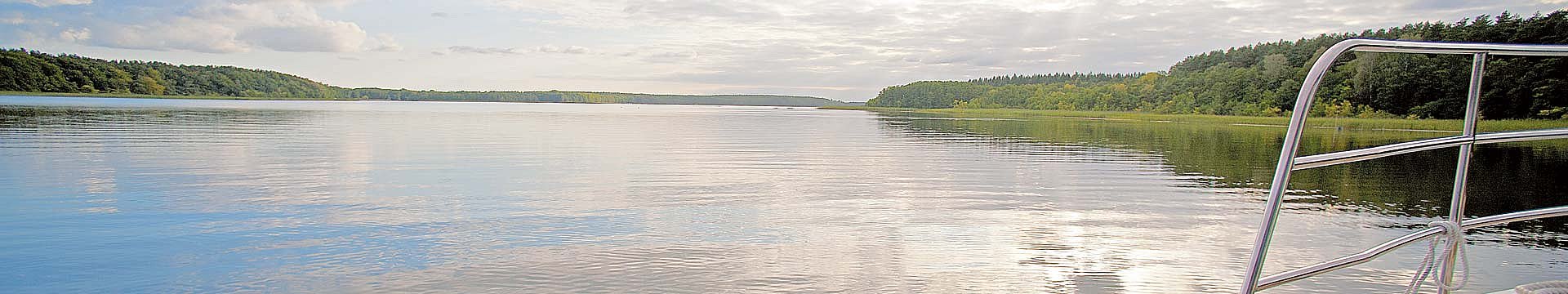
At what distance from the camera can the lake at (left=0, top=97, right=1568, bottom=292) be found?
6.79 m

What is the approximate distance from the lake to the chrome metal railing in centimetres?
370

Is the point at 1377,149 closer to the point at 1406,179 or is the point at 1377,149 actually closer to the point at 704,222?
the point at 704,222

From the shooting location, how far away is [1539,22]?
1978 inches

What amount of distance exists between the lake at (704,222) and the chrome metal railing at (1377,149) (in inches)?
146

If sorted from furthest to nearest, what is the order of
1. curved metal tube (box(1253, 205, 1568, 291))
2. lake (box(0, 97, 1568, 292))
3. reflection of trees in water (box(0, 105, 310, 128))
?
reflection of trees in water (box(0, 105, 310, 128)) → lake (box(0, 97, 1568, 292)) → curved metal tube (box(1253, 205, 1568, 291))

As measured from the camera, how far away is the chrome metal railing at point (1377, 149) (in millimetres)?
2080

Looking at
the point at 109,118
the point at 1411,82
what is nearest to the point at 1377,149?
the point at 109,118

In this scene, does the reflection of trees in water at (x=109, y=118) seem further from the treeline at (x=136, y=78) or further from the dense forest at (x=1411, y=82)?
the treeline at (x=136, y=78)

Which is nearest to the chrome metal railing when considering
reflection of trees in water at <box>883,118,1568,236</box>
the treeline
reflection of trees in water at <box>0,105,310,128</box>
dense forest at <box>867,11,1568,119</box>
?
reflection of trees in water at <box>883,118,1568,236</box>

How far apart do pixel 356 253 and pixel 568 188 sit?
5317mm

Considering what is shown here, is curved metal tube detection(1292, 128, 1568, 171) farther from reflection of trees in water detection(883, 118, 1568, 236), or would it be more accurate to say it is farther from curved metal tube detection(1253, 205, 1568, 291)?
reflection of trees in water detection(883, 118, 1568, 236)

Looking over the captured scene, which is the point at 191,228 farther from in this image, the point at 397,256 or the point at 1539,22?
the point at 1539,22

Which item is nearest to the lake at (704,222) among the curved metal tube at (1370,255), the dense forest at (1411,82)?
the curved metal tube at (1370,255)

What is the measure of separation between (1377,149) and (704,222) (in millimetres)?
7557
